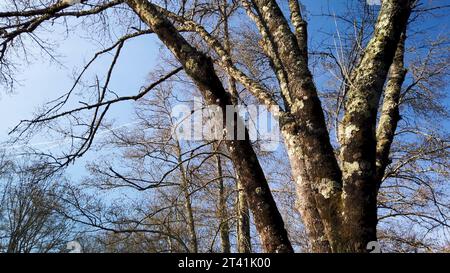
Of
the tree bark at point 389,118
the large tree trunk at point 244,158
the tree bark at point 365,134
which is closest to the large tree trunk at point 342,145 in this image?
the tree bark at point 365,134

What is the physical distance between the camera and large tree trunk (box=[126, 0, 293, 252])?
74.4 inches

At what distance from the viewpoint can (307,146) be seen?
1.87 metres

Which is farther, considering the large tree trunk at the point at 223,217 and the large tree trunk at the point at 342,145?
the large tree trunk at the point at 223,217

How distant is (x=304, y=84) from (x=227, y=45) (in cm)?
594

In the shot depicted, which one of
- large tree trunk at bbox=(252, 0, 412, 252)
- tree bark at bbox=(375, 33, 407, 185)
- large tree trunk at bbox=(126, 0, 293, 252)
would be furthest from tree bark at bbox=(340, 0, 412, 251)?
tree bark at bbox=(375, 33, 407, 185)

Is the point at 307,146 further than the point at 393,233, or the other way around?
the point at 393,233

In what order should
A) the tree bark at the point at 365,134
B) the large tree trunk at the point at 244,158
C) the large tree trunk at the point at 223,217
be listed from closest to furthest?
the tree bark at the point at 365,134
the large tree trunk at the point at 244,158
the large tree trunk at the point at 223,217

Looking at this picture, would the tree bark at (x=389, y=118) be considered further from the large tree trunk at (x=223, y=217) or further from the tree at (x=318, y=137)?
the large tree trunk at (x=223, y=217)

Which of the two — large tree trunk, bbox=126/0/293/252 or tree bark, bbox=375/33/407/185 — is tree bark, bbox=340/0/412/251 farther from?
tree bark, bbox=375/33/407/185

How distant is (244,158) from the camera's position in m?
1.98

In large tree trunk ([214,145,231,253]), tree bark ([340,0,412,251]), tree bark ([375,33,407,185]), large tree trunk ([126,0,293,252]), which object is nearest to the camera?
tree bark ([340,0,412,251])

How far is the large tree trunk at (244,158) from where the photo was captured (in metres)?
1.89
